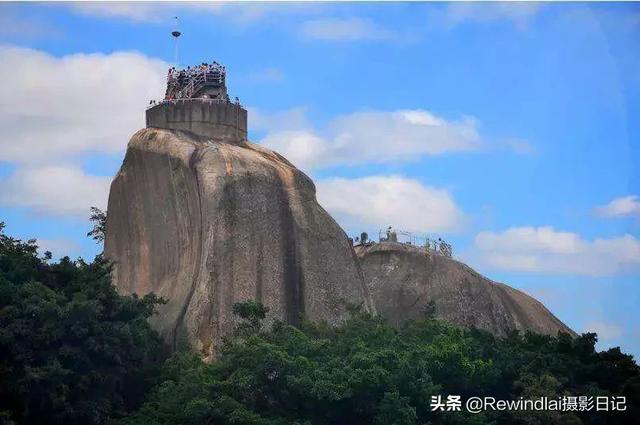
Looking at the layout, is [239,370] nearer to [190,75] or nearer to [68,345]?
[68,345]

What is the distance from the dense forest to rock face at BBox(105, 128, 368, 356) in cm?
103

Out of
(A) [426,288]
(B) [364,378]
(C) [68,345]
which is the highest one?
(A) [426,288]

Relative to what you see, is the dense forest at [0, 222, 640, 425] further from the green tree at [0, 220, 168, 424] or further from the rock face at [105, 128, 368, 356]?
the rock face at [105, 128, 368, 356]

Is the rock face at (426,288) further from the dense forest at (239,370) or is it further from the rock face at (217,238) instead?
the dense forest at (239,370)

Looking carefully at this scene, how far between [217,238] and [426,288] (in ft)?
36.0

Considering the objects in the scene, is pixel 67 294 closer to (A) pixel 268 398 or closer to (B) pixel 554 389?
(A) pixel 268 398

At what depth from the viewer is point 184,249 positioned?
120ft

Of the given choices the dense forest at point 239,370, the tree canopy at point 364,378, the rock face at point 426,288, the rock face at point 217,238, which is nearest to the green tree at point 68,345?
the dense forest at point 239,370

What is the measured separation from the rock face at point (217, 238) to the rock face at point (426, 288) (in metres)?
6.05

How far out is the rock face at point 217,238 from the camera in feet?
116

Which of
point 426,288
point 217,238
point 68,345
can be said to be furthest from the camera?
point 426,288

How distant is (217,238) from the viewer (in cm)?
3550

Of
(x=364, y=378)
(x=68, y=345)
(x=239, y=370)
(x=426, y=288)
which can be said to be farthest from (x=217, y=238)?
(x=426, y=288)

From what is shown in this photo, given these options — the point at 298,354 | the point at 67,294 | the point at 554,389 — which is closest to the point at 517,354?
the point at 554,389
